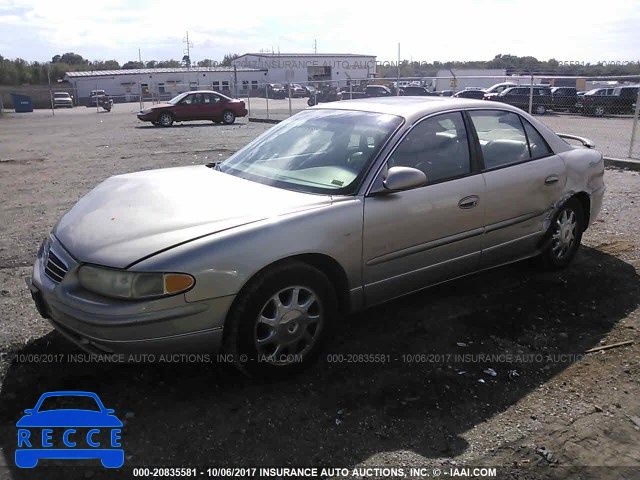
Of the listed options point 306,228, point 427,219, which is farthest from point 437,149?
point 306,228

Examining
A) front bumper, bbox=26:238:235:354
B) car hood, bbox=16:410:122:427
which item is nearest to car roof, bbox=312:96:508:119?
front bumper, bbox=26:238:235:354

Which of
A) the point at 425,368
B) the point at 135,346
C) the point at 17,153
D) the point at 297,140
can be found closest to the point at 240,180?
the point at 297,140

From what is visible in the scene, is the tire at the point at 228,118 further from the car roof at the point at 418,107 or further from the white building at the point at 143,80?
the white building at the point at 143,80

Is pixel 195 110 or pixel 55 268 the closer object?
pixel 55 268

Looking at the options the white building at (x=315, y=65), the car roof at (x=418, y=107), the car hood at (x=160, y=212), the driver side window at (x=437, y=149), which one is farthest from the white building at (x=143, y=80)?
the car hood at (x=160, y=212)

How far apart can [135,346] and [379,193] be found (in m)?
1.72

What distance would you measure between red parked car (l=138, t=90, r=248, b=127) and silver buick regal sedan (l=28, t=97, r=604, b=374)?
69.1 feet

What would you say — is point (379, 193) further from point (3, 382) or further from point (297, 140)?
point (3, 382)

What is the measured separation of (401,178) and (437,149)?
0.66m

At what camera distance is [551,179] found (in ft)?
15.2

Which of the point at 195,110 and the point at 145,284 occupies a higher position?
the point at 195,110

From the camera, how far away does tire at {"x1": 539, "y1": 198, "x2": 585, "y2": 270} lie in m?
4.82

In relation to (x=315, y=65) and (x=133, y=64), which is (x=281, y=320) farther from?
(x=133, y=64)

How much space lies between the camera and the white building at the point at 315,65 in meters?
75.2
